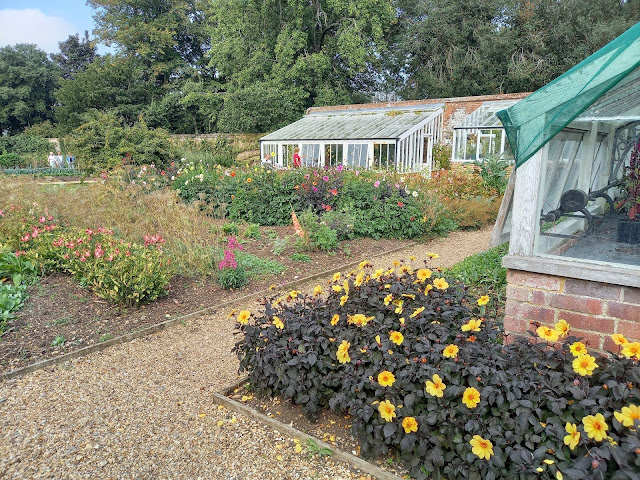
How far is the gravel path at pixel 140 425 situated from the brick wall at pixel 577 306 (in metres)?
1.38

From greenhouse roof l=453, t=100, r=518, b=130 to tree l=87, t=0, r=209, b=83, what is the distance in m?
20.3

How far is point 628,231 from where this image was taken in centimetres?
260

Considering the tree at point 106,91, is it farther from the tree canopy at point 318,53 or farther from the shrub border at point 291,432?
the shrub border at point 291,432

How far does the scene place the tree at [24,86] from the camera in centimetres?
3380

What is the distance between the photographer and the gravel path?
7.75 ft

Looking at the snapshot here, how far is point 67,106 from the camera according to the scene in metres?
28.2

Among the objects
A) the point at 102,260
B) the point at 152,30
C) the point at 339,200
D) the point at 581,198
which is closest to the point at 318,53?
the point at 152,30

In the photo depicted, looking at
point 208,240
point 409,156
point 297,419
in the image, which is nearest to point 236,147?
point 409,156

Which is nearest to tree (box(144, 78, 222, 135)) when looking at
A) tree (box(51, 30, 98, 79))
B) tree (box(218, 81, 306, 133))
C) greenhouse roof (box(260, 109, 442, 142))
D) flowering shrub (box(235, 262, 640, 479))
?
tree (box(218, 81, 306, 133))

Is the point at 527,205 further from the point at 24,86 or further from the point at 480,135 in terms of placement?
the point at 24,86

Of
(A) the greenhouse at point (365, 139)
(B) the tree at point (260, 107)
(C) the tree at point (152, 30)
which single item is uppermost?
(C) the tree at point (152, 30)

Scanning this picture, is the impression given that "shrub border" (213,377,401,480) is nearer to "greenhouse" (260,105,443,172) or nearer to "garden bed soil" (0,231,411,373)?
"garden bed soil" (0,231,411,373)

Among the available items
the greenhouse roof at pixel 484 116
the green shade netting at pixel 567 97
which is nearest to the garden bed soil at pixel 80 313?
the green shade netting at pixel 567 97

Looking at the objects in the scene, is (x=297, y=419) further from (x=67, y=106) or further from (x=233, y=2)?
(x=67, y=106)
